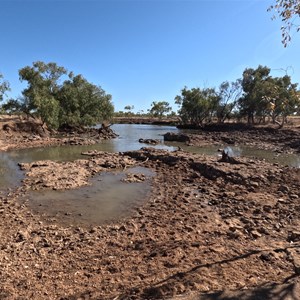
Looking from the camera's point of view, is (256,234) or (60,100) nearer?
(256,234)

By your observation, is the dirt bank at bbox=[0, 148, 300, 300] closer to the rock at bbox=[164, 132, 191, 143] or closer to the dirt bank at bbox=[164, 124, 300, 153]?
the dirt bank at bbox=[164, 124, 300, 153]

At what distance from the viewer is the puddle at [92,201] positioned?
29.7 feet

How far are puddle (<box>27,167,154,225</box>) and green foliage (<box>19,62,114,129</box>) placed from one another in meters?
26.3

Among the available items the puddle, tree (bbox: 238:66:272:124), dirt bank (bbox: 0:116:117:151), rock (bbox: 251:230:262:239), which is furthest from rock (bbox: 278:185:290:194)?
tree (bbox: 238:66:272:124)

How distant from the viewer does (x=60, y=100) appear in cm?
4278

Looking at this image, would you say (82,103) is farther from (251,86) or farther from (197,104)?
(251,86)

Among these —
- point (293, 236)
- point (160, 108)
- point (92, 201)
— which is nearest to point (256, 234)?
point (293, 236)

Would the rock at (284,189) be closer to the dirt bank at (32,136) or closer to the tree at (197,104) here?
the dirt bank at (32,136)

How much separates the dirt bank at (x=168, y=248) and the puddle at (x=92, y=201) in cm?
47

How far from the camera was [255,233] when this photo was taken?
693 cm

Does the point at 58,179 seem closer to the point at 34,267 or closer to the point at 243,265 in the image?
the point at 34,267

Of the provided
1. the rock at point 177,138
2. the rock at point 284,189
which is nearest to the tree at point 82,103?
the rock at point 177,138

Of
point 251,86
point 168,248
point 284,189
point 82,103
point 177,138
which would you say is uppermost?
point 251,86

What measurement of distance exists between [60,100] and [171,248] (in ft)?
132
